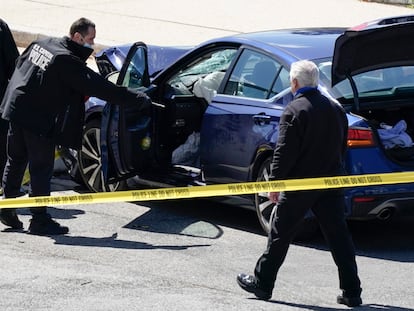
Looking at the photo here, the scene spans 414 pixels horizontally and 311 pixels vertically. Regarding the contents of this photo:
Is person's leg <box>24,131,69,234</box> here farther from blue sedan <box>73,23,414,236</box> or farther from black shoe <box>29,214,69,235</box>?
blue sedan <box>73,23,414,236</box>

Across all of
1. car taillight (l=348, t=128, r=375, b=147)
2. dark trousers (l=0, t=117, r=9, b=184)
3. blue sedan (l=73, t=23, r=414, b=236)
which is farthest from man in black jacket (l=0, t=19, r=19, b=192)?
car taillight (l=348, t=128, r=375, b=147)

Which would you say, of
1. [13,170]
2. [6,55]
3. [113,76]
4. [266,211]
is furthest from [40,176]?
[266,211]

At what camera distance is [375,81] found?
8359 millimetres

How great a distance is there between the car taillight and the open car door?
6.14 feet

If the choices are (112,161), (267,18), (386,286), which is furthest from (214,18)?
(386,286)

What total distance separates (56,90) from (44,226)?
109 cm

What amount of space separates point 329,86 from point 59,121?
2.07m

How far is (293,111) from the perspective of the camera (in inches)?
255

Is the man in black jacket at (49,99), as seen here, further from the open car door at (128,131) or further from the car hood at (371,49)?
the car hood at (371,49)

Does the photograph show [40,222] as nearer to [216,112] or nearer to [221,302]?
[216,112]

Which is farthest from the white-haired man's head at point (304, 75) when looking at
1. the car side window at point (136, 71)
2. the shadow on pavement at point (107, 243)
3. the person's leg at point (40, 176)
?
the car side window at point (136, 71)

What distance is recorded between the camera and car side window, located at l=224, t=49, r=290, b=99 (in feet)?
27.2

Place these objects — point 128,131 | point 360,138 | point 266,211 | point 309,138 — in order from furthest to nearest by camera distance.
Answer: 1. point 128,131
2. point 266,211
3. point 360,138
4. point 309,138

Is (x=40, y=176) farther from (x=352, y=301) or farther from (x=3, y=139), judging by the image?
(x=352, y=301)
